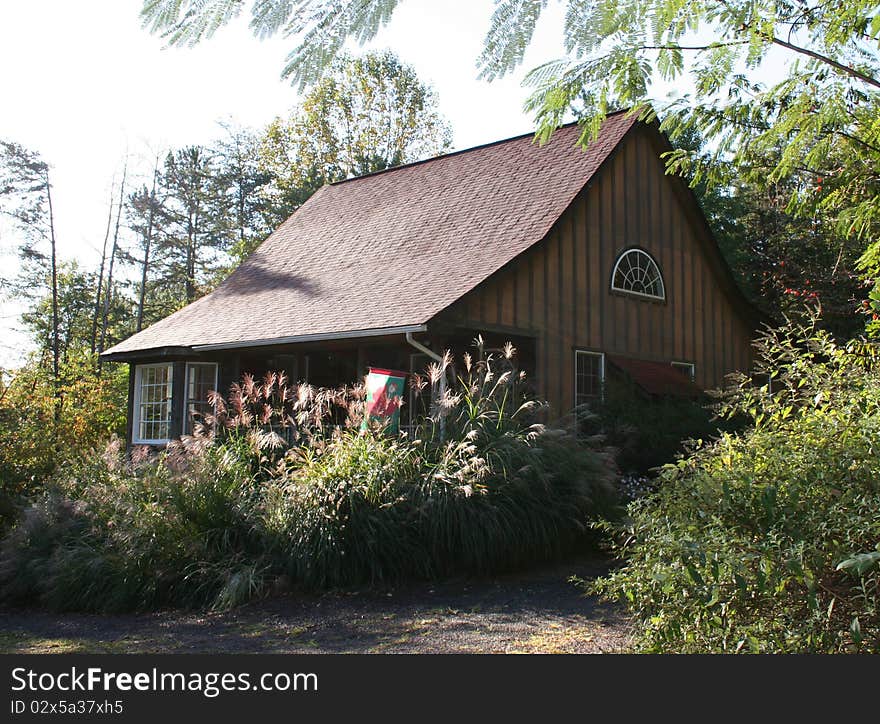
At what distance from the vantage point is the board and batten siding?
12.6 metres

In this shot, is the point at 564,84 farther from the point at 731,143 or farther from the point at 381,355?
the point at 381,355

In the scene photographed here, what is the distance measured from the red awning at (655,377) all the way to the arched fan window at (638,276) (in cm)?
122

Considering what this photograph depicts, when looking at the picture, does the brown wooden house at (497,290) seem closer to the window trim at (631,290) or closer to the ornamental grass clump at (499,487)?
the window trim at (631,290)

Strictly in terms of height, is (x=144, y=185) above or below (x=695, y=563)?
above

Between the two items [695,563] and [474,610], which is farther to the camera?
[474,610]

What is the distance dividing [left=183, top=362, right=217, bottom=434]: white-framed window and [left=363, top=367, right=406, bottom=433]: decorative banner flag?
6250 mm

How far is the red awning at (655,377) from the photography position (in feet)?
43.4

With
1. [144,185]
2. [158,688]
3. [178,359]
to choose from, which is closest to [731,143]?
[158,688]

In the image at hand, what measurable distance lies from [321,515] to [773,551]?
4.86m

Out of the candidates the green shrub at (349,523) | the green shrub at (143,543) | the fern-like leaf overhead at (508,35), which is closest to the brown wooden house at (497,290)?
the green shrub at (349,523)

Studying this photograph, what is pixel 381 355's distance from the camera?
13742 millimetres

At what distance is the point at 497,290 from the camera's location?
39.8 ft

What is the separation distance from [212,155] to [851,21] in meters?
32.6

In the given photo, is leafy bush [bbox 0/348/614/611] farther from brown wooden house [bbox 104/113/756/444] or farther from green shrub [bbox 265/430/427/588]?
brown wooden house [bbox 104/113/756/444]
